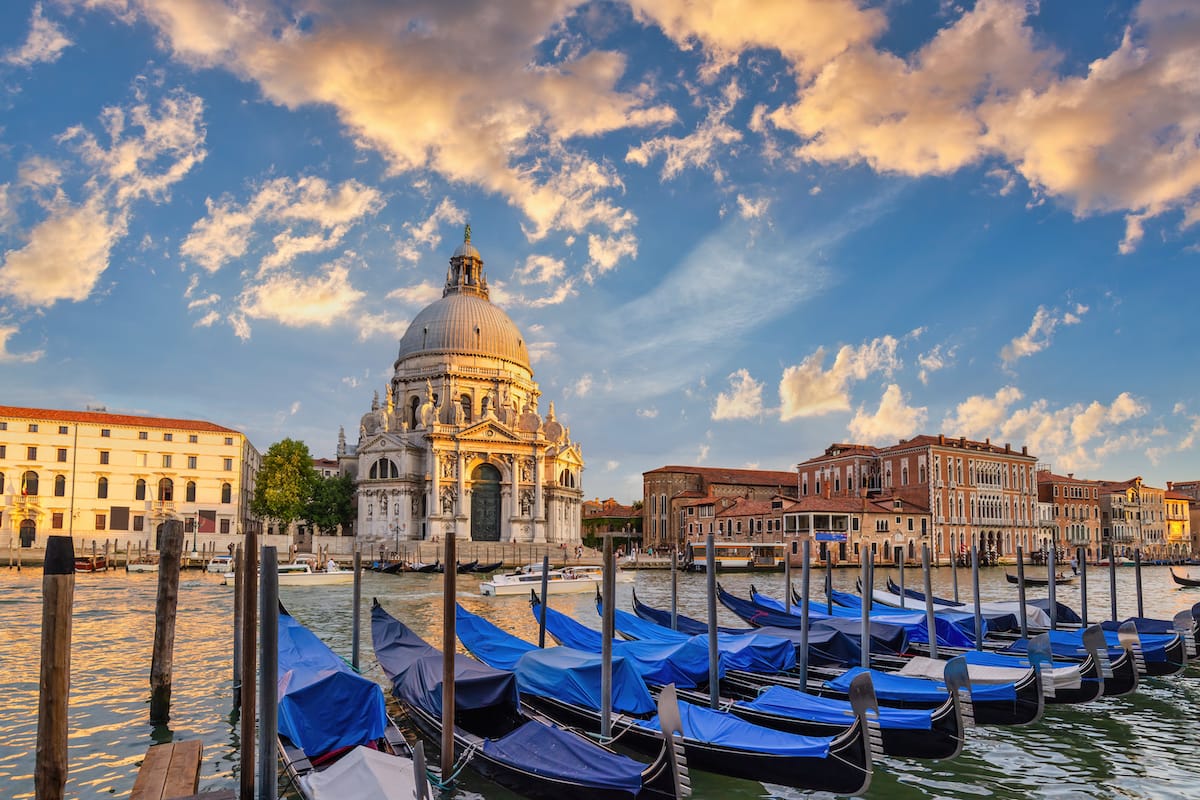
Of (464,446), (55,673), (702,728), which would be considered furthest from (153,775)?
(464,446)

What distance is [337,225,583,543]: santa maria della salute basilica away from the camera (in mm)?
54375

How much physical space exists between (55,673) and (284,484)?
162 feet

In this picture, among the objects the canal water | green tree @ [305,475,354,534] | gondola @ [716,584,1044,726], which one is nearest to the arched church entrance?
green tree @ [305,475,354,534]

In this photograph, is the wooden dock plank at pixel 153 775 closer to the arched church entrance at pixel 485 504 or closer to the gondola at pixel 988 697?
the gondola at pixel 988 697

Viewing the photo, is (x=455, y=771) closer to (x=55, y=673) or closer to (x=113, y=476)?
(x=55, y=673)

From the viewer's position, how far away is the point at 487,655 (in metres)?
12.1

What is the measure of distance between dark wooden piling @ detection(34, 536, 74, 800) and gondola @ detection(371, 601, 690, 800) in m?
3.43

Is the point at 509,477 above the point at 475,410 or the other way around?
the other way around

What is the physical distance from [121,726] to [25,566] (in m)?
37.0

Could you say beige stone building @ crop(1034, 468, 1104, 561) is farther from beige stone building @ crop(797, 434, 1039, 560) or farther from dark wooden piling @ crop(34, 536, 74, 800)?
dark wooden piling @ crop(34, 536, 74, 800)

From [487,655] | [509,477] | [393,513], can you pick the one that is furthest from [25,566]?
[487,655]

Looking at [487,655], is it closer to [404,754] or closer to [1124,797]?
[404,754]

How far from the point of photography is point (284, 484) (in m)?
53.2

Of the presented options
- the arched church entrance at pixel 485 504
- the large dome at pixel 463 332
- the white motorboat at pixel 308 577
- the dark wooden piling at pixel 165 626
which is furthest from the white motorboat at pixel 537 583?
the large dome at pixel 463 332
